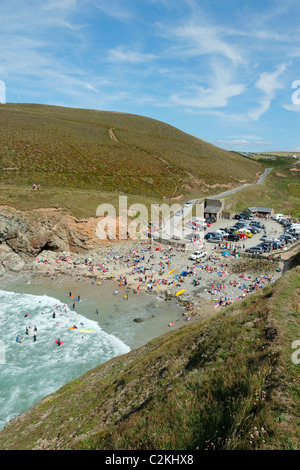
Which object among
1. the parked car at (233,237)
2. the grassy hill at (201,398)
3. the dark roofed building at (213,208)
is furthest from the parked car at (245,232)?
the grassy hill at (201,398)

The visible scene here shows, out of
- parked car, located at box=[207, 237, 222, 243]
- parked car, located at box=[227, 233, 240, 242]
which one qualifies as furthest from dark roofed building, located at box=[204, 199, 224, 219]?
parked car, located at box=[207, 237, 222, 243]

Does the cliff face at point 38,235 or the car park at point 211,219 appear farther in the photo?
the car park at point 211,219

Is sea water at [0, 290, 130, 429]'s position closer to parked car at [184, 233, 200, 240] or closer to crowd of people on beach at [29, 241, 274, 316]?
crowd of people on beach at [29, 241, 274, 316]

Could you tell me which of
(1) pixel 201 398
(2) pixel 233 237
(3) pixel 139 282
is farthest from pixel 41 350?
(2) pixel 233 237

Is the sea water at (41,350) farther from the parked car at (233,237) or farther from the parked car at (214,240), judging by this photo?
the parked car at (233,237)

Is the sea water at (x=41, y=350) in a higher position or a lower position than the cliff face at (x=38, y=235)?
lower

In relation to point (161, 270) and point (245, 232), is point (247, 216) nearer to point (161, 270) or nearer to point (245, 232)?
point (245, 232)
